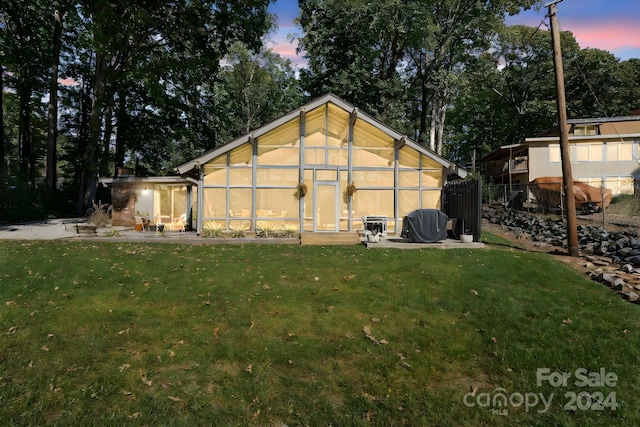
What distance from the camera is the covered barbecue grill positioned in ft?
42.5

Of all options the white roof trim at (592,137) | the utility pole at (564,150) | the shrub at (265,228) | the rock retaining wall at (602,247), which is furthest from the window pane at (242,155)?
the white roof trim at (592,137)

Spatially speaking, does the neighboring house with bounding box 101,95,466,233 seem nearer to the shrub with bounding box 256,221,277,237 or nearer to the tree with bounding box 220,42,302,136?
the shrub with bounding box 256,221,277,237

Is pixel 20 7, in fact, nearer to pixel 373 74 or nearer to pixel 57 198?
pixel 57 198

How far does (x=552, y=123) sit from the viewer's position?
131 ft

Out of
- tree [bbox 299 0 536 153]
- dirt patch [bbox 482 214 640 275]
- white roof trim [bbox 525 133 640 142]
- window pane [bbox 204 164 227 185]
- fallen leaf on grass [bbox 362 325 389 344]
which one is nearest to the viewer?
fallen leaf on grass [bbox 362 325 389 344]

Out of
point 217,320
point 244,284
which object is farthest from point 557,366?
point 244,284

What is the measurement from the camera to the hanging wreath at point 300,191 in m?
15.6

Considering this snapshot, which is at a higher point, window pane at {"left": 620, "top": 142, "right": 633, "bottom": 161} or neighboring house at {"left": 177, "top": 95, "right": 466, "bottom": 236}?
window pane at {"left": 620, "top": 142, "right": 633, "bottom": 161}

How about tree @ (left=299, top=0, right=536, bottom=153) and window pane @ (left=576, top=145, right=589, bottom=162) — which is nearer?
tree @ (left=299, top=0, right=536, bottom=153)

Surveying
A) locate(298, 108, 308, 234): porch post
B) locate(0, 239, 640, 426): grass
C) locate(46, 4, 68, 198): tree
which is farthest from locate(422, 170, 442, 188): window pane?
locate(46, 4, 68, 198): tree

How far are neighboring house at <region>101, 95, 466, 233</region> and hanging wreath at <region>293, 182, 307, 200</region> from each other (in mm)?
46

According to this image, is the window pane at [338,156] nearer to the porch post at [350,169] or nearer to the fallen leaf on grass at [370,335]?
the porch post at [350,169]

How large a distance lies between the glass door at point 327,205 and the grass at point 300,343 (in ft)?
22.6

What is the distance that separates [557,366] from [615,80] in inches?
1826
